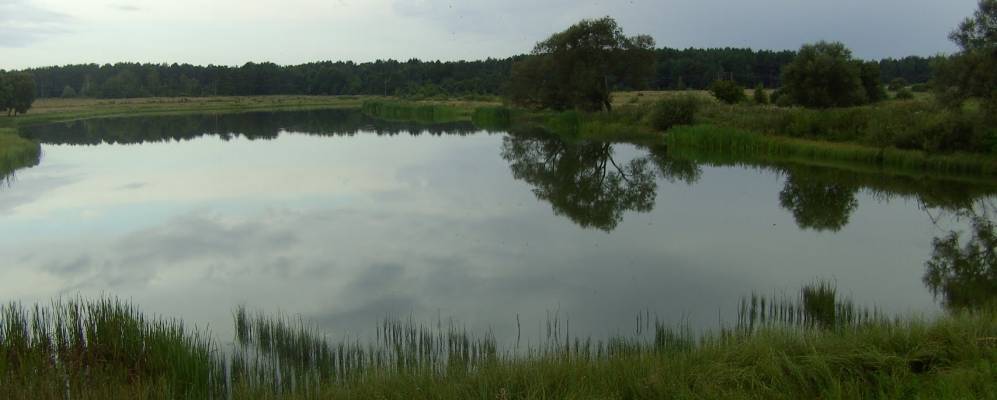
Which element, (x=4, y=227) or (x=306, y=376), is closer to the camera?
(x=306, y=376)

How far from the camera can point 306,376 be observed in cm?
550

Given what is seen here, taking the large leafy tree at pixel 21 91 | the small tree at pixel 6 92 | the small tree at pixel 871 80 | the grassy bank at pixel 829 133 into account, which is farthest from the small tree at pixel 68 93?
the small tree at pixel 871 80

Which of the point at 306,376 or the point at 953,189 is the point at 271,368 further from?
the point at 953,189

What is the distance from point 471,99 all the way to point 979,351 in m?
64.3

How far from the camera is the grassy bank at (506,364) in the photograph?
4.84 metres

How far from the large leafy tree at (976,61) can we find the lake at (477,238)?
8.72 feet

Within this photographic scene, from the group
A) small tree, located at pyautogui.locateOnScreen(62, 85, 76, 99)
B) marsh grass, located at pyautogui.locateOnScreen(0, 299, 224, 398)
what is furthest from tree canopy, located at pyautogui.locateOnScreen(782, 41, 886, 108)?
small tree, located at pyautogui.locateOnScreen(62, 85, 76, 99)

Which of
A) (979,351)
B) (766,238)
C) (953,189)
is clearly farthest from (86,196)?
(953,189)

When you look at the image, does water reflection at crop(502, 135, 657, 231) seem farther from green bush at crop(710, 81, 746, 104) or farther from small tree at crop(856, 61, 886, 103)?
small tree at crop(856, 61, 886, 103)

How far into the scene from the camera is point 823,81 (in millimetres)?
29688

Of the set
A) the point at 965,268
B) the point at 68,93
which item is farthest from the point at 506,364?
the point at 68,93

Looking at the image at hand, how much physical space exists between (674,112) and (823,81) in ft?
20.9

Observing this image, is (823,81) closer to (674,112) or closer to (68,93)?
(674,112)

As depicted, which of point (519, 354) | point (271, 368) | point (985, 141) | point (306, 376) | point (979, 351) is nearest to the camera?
point (979, 351)
